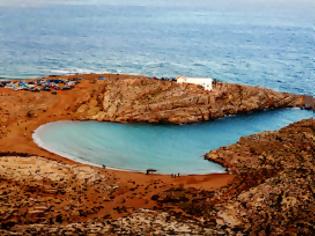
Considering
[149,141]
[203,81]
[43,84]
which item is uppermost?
[203,81]

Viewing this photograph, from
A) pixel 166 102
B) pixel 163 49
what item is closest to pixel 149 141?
pixel 166 102

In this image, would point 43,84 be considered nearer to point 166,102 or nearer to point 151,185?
point 166,102

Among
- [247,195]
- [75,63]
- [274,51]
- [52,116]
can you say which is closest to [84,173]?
[247,195]

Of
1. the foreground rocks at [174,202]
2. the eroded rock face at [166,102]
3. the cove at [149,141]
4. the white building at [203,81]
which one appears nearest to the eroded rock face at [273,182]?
the foreground rocks at [174,202]

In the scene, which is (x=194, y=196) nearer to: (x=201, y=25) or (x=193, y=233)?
(x=193, y=233)

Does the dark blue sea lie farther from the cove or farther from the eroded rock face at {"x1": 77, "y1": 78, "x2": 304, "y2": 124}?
the eroded rock face at {"x1": 77, "y1": 78, "x2": 304, "y2": 124}

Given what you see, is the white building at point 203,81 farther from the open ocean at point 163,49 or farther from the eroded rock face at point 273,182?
the open ocean at point 163,49
